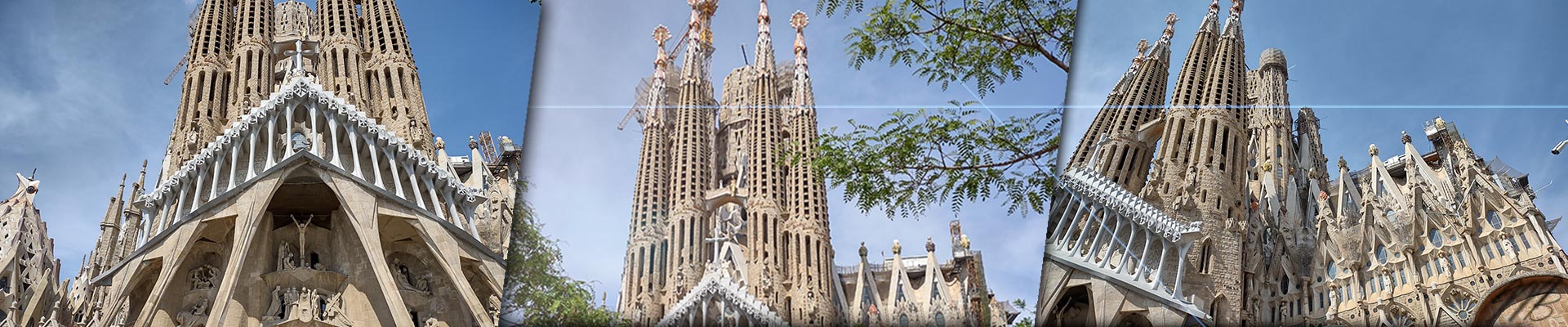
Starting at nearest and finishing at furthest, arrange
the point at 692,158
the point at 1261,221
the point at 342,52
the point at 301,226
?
the point at 692,158 < the point at 1261,221 < the point at 301,226 < the point at 342,52

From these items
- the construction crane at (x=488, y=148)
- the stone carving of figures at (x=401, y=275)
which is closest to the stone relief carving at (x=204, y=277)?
the stone carving of figures at (x=401, y=275)

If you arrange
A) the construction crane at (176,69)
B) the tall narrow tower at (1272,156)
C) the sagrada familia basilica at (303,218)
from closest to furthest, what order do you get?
the tall narrow tower at (1272,156)
the construction crane at (176,69)
the sagrada familia basilica at (303,218)

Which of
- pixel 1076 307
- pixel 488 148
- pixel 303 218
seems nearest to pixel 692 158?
pixel 1076 307

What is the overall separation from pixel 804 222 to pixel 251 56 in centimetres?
660

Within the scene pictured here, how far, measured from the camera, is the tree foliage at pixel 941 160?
3406 millimetres

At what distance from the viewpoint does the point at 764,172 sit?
5.36 metres

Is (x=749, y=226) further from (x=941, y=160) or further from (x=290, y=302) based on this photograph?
(x=290, y=302)

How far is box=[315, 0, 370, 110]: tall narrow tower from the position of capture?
960 centimetres

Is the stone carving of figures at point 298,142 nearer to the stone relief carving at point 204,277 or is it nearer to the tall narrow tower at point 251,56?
the tall narrow tower at point 251,56

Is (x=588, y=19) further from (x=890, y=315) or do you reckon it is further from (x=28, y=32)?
(x=28, y=32)

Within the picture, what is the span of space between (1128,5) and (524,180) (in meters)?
2.06

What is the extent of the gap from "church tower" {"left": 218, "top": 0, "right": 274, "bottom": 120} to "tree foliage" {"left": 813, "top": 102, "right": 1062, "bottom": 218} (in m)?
7.15

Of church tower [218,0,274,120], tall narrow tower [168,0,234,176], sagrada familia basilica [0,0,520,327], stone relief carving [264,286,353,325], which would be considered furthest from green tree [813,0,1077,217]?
church tower [218,0,274,120]

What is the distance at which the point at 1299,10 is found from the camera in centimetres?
512
